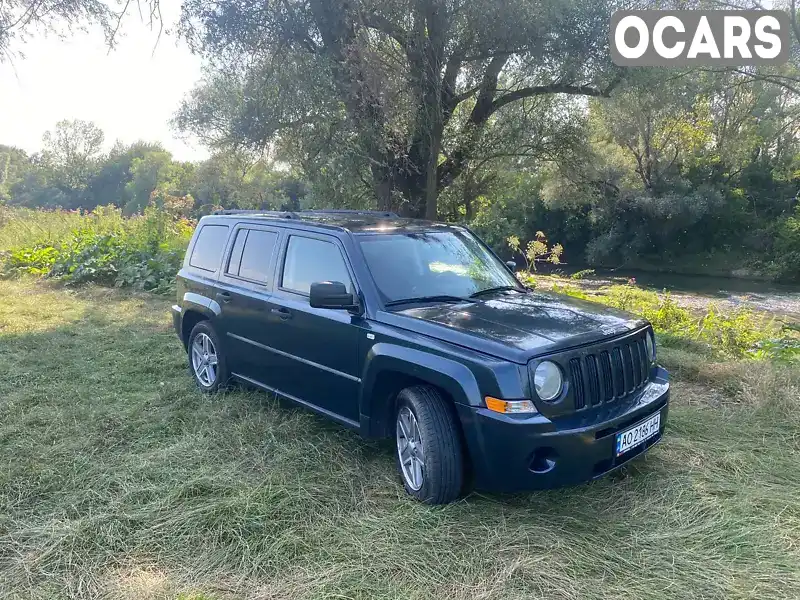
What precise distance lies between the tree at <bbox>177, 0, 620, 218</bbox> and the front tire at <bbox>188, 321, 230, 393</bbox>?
15.1 ft

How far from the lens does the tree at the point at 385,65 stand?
28.8 feet

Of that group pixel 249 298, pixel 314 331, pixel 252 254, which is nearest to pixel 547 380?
pixel 314 331

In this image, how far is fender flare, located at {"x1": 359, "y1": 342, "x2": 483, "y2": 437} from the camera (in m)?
3.32

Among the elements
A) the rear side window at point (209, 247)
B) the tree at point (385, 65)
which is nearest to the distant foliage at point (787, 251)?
the tree at point (385, 65)

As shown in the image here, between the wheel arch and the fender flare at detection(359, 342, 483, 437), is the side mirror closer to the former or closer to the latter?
the fender flare at detection(359, 342, 483, 437)

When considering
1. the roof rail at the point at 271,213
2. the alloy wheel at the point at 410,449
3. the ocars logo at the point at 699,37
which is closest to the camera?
the alloy wheel at the point at 410,449

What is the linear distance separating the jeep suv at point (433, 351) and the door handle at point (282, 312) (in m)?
0.02

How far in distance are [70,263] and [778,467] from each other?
1366 cm

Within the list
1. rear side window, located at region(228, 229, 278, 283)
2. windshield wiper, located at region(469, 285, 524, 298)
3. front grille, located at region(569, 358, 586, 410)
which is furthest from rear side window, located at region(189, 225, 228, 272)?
front grille, located at region(569, 358, 586, 410)

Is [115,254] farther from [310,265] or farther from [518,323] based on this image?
[518,323]

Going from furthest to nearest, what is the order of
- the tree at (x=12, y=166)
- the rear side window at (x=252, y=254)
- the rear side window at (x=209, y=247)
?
the tree at (x=12, y=166)
the rear side window at (x=209, y=247)
the rear side window at (x=252, y=254)

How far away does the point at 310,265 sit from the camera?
4.59 m

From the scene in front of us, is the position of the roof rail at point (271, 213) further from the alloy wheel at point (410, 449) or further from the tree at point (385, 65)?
the tree at point (385, 65)

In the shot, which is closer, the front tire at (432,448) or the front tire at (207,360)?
the front tire at (432,448)
